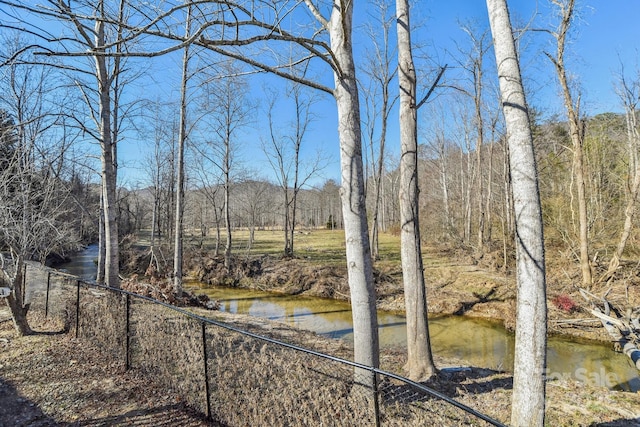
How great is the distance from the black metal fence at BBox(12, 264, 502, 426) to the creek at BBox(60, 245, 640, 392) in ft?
12.3

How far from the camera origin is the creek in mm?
6245

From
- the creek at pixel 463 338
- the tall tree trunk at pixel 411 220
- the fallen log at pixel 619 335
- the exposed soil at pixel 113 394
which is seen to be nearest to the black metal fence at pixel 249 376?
the exposed soil at pixel 113 394

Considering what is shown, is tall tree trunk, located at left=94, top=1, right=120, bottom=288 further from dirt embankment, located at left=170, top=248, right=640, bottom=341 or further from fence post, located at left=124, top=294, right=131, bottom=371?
dirt embankment, located at left=170, top=248, right=640, bottom=341

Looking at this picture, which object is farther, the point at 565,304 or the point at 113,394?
the point at 565,304

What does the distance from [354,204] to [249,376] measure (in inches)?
83.5

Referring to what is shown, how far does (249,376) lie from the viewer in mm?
3299

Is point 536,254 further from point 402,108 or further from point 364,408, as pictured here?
point 402,108

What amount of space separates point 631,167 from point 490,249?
19.6 ft

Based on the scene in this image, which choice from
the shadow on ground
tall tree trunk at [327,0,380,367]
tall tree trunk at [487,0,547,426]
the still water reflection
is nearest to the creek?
the still water reflection

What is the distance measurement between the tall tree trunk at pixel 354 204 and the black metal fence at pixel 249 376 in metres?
0.37

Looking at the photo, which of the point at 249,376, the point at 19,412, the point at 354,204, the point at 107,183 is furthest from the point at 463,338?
the point at 107,183

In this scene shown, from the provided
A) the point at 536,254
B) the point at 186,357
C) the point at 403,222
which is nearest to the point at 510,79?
the point at 536,254

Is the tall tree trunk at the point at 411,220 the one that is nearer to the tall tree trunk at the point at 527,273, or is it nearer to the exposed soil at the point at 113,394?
the exposed soil at the point at 113,394

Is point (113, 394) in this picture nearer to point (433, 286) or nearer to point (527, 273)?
point (527, 273)
